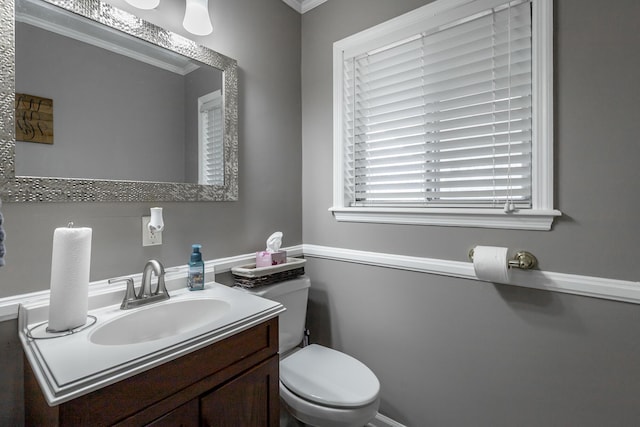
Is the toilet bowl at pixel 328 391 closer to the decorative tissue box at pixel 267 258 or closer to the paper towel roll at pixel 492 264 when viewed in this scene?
the decorative tissue box at pixel 267 258

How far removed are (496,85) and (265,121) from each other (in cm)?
113

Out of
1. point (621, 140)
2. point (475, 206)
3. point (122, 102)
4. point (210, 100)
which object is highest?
point (210, 100)

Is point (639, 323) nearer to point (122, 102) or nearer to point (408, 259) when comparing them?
point (408, 259)

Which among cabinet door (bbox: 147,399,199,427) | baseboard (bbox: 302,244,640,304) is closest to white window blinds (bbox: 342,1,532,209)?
baseboard (bbox: 302,244,640,304)

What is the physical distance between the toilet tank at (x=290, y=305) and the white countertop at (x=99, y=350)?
40 cm

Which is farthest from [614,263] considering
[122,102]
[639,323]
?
[122,102]

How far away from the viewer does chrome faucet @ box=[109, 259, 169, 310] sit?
109cm

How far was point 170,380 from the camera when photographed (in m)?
0.80

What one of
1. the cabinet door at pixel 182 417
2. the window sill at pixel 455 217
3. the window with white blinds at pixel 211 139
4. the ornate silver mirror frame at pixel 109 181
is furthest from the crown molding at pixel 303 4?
the cabinet door at pixel 182 417

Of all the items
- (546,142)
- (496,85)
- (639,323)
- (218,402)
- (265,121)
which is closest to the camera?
(218,402)

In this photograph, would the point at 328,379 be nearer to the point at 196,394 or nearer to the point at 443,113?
the point at 196,394

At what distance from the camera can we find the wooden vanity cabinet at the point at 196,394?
0.68m

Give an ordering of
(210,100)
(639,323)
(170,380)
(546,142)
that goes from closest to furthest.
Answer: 1. (170,380)
2. (639,323)
3. (546,142)
4. (210,100)

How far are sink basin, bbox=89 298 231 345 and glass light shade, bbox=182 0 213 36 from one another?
3.69ft
